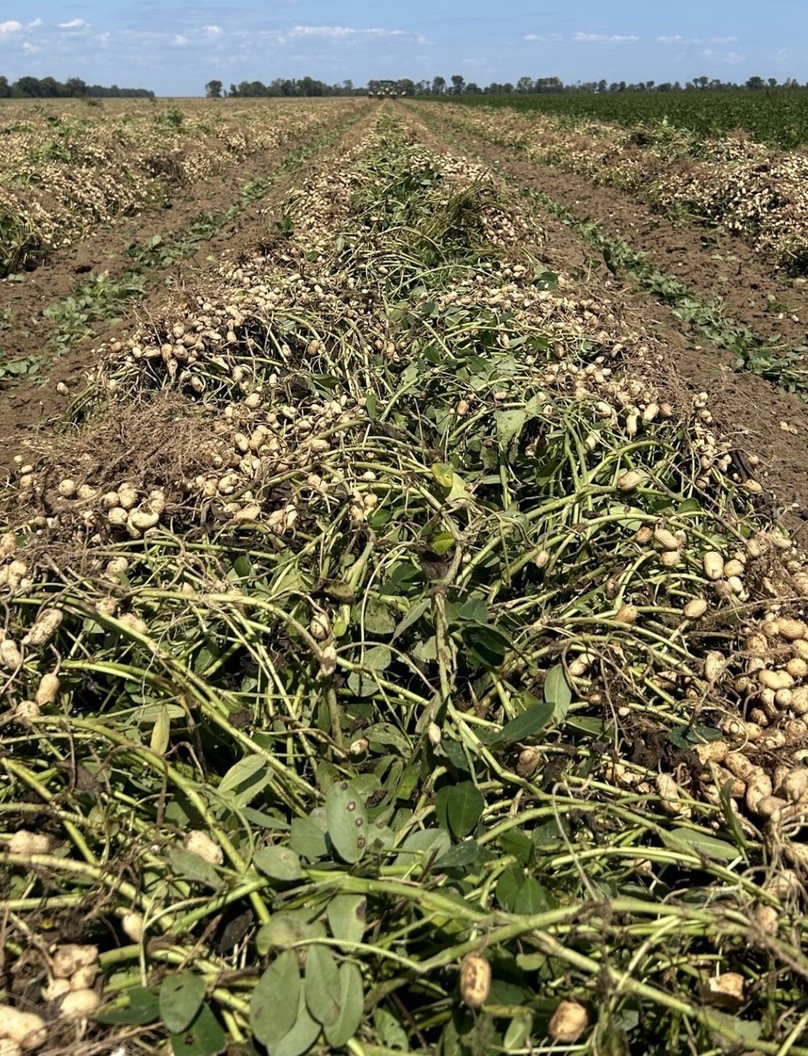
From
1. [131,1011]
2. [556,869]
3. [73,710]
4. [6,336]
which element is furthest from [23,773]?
[6,336]

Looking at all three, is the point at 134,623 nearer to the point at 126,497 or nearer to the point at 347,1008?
the point at 126,497

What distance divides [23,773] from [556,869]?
94cm

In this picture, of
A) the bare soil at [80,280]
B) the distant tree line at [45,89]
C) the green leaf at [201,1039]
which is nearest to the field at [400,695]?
the green leaf at [201,1039]

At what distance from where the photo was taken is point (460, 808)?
129cm

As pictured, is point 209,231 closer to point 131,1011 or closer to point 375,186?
point 375,186

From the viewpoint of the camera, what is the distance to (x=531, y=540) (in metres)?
1.94

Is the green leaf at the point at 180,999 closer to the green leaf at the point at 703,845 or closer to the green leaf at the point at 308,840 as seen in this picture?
the green leaf at the point at 308,840

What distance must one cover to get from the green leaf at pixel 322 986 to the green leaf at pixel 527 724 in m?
0.51

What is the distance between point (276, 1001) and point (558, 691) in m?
0.84

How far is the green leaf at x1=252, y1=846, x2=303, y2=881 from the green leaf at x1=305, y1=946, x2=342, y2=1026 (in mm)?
121

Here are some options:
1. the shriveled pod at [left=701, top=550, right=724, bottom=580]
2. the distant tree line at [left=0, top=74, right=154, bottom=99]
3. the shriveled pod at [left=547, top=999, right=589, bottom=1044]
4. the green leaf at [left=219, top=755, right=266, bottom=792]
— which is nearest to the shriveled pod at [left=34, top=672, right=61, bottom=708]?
the green leaf at [left=219, top=755, right=266, bottom=792]

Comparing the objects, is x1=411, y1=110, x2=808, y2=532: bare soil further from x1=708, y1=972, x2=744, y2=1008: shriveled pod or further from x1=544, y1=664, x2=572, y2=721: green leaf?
x1=708, y1=972, x2=744, y2=1008: shriveled pod

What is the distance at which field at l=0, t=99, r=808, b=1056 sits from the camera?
102 centimetres

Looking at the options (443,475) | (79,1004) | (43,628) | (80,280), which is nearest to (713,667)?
(443,475)
